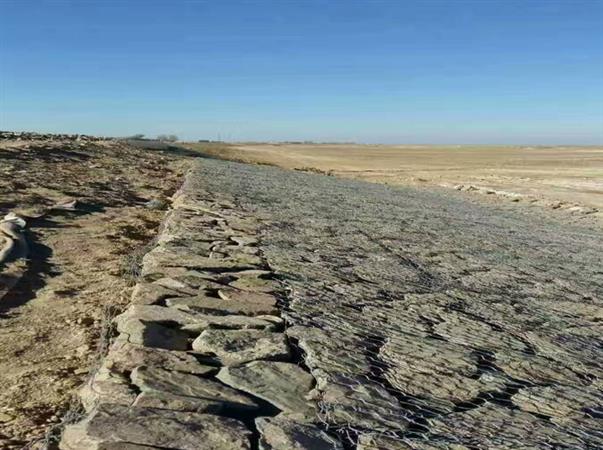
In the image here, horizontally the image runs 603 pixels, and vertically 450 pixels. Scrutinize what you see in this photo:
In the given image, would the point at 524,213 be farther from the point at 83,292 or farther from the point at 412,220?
the point at 83,292

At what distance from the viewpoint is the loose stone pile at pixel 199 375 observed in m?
2.18

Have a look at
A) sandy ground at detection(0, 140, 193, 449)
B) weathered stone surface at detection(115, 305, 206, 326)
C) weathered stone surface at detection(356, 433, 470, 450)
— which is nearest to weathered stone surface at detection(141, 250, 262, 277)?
sandy ground at detection(0, 140, 193, 449)

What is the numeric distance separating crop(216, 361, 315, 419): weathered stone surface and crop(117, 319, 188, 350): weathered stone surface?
42 cm

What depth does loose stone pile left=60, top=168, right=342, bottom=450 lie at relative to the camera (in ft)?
7.16

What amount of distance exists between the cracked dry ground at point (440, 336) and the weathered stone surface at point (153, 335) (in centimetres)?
59

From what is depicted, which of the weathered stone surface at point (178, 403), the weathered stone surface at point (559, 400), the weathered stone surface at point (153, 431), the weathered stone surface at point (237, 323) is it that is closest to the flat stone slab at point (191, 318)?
the weathered stone surface at point (237, 323)

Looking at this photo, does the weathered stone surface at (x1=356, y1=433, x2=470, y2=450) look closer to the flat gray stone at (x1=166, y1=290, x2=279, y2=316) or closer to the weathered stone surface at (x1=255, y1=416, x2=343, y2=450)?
the weathered stone surface at (x1=255, y1=416, x2=343, y2=450)

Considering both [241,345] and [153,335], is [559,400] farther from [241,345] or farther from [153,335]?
[153,335]

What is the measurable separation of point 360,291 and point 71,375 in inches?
88.3

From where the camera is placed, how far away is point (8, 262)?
5246 millimetres

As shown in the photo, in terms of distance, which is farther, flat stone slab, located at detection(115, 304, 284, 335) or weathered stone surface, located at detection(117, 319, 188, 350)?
flat stone slab, located at detection(115, 304, 284, 335)

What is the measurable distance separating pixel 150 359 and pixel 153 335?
1.16 feet

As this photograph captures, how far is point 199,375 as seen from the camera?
2.71 m

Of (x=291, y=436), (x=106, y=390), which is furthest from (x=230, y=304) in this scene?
(x=291, y=436)
